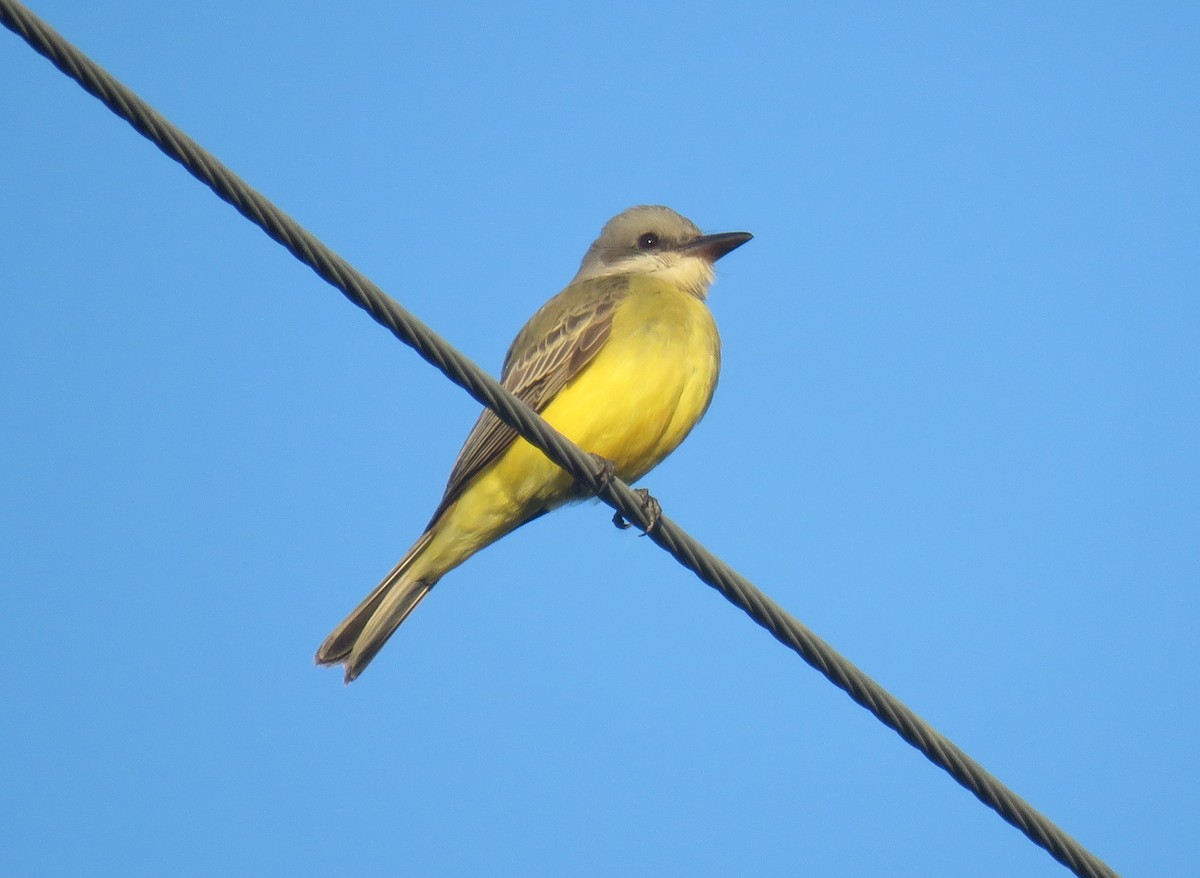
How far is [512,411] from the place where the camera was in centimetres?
374

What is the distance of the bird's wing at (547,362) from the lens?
5.86 m

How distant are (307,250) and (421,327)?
1.11ft

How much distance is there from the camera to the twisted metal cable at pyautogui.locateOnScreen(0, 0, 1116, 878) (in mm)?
2977

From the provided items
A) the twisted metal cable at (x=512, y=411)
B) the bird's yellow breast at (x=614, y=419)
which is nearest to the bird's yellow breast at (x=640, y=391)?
the bird's yellow breast at (x=614, y=419)

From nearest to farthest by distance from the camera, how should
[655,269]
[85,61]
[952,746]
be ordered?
[85,61] → [952,746] → [655,269]

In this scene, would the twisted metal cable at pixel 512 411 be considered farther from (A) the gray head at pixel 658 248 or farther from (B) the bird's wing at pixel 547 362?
(A) the gray head at pixel 658 248

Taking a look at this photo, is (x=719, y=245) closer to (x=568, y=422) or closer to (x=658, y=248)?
(x=658, y=248)

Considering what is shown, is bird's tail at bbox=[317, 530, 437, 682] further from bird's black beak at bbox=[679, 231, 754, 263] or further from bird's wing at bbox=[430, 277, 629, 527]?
bird's black beak at bbox=[679, 231, 754, 263]

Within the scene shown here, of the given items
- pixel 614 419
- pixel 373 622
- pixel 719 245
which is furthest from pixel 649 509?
pixel 719 245

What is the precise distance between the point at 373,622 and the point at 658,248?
2.51 metres

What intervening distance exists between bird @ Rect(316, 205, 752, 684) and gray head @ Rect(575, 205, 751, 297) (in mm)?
598

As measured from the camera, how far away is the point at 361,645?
232 inches

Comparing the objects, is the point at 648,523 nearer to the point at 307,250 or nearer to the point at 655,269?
the point at 307,250

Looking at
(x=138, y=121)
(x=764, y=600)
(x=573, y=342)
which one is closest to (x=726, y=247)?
(x=573, y=342)
